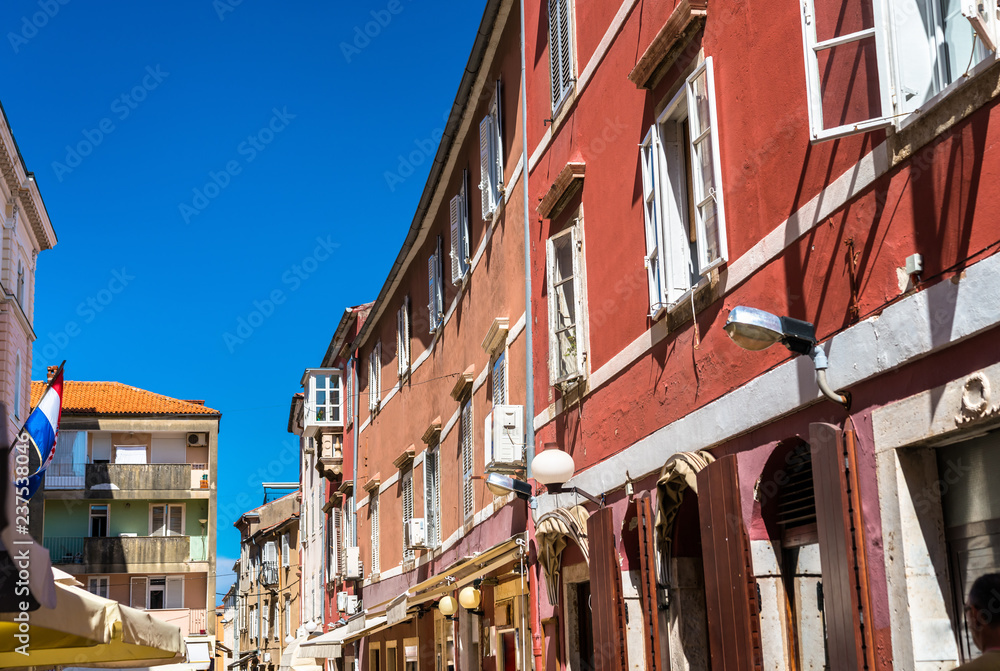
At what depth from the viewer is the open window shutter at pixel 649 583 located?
30.6 ft

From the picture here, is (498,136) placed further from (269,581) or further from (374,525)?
(269,581)

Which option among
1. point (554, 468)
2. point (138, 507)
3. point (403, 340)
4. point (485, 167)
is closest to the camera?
point (554, 468)

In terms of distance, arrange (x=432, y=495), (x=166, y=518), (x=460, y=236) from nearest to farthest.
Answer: (x=460, y=236) → (x=432, y=495) → (x=166, y=518)

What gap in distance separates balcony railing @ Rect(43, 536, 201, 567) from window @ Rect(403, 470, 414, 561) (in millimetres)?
24462

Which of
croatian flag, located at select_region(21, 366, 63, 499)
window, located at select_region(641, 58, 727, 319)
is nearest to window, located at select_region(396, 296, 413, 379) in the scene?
croatian flag, located at select_region(21, 366, 63, 499)

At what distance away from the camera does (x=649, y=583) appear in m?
9.38

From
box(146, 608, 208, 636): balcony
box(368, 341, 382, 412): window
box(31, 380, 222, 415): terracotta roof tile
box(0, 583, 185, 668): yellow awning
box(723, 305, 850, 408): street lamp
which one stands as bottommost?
box(0, 583, 185, 668): yellow awning

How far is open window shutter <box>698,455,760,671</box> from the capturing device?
7676mm

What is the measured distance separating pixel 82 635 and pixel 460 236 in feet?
38.9

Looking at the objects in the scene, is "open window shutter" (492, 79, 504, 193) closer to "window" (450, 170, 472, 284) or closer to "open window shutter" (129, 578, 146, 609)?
"window" (450, 170, 472, 284)

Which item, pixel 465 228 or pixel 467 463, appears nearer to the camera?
pixel 467 463

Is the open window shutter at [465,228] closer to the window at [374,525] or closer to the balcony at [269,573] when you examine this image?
the window at [374,525]

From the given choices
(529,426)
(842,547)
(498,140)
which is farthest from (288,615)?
(842,547)

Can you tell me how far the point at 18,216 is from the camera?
29.8 m
